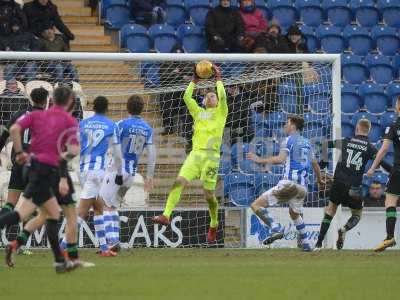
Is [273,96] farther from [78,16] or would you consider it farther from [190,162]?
[78,16]

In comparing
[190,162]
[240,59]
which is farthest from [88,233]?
[240,59]

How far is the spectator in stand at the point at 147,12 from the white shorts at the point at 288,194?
6.68 metres

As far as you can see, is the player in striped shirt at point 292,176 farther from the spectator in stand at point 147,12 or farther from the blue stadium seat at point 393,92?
the spectator in stand at point 147,12

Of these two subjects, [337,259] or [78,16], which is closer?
[337,259]

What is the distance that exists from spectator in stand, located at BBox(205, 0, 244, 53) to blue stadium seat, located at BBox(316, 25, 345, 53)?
90.8 inches

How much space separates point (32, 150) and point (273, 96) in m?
7.29

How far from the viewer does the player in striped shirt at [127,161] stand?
14.9m

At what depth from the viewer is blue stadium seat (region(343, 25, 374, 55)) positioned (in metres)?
22.9

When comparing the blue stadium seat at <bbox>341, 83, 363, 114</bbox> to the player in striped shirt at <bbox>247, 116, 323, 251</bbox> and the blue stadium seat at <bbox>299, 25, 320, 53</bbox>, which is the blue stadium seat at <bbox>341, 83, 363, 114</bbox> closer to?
the blue stadium seat at <bbox>299, 25, 320, 53</bbox>

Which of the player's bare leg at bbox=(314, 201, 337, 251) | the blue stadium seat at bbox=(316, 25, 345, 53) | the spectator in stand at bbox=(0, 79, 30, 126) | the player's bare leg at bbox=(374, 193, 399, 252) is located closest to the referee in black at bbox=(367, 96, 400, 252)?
the player's bare leg at bbox=(374, 193, 399, 252)

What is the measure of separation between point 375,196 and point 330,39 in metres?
4.35

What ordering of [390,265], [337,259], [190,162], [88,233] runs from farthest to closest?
[88,233] → [190,162] → [337,259] → [390,265]

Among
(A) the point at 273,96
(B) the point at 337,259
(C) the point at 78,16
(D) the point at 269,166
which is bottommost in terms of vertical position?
(B) the point at 337,259

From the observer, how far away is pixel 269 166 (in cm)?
1844
